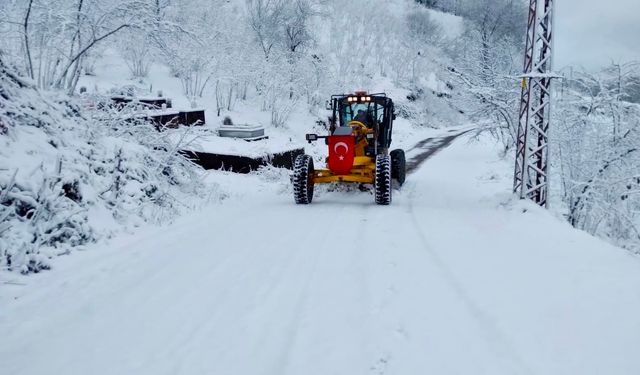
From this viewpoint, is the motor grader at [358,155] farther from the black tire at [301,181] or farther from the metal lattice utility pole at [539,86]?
the metal lattice utility pole at [539,86]

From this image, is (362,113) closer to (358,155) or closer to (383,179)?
(358,155)

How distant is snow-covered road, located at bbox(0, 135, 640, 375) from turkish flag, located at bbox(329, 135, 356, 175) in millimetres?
2275

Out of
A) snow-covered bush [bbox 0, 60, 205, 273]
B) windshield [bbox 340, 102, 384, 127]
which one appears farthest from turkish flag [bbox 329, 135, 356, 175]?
snow-covered bush [bbox 0, 60, 205, 273]

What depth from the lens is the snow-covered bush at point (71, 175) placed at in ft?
16.8

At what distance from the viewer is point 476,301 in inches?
163

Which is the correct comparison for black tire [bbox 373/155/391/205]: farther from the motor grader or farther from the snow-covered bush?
the snow-covered bush

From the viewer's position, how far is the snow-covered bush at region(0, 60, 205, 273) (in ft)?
16.8

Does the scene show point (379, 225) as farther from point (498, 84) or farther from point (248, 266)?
point (498, 84)

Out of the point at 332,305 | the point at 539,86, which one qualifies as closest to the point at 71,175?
the point at 332,305

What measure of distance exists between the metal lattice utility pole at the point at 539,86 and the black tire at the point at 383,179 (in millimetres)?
2401

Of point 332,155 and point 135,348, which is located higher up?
point 332,155

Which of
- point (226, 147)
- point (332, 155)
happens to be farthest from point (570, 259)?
point (226, 147)

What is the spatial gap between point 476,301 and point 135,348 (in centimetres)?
297

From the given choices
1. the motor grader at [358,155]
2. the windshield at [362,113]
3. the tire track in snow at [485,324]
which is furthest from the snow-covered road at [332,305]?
the windshield at [362,113]
